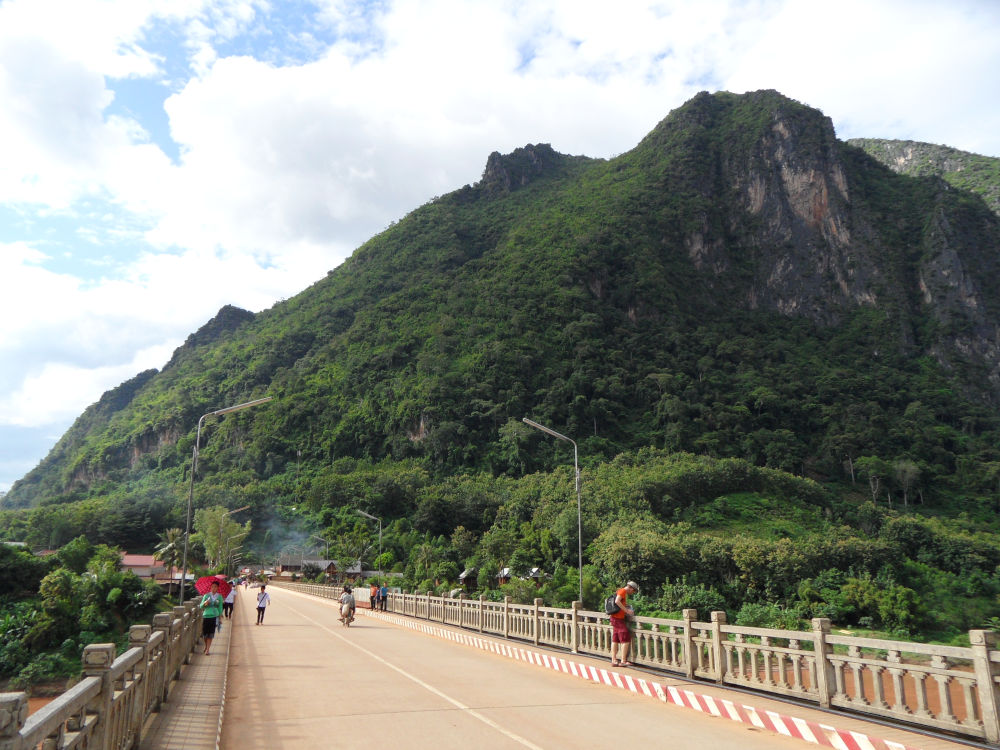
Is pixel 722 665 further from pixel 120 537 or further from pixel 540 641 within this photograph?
pixel 120 537

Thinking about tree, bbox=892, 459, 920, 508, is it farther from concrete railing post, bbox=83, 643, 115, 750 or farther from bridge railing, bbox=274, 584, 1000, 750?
concrete railing post, bbox=83, 643, 115, 750

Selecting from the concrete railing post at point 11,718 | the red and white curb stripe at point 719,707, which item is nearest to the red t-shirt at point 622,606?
the red and white curb stripe at point 719,707

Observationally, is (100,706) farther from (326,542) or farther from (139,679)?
(326,542)

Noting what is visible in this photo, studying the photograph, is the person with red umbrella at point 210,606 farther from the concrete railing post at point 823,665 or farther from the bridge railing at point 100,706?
the concrete railing post at point 823,665

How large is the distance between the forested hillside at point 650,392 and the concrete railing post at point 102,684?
3213 cm

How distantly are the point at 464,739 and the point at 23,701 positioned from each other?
16.0 ft

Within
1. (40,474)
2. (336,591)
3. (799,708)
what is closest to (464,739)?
(799,708)

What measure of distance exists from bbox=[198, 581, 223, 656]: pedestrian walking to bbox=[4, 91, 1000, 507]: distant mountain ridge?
71137 mm

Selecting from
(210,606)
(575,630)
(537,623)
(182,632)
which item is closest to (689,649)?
(575,630)

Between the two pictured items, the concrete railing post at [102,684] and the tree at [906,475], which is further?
the tree at [906,475]

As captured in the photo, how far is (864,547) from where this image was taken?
40.8 metres

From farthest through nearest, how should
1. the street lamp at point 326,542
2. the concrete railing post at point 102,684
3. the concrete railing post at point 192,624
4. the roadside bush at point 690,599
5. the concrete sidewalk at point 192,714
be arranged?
the street lamp at point 326,542 < the roadside bush at point 690,599 < the concrete railing post at point 192,624 < the concrete sidewalk at point 192,714 < the concrete railing post at point 102,684

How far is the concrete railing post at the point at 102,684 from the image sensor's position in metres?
4.64

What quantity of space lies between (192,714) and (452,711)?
3.19m
